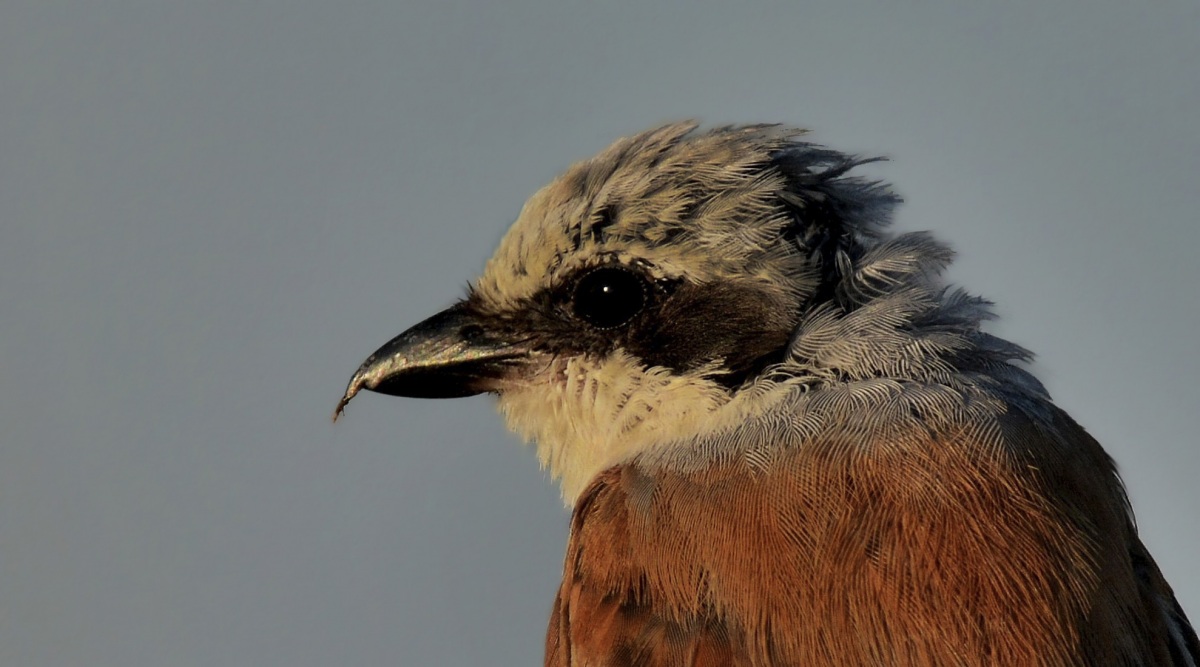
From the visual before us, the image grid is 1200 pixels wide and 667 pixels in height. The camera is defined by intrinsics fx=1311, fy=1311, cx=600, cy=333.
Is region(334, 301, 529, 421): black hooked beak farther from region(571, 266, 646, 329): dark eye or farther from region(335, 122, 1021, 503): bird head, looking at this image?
region(571, 266, 646, 329): dark eye

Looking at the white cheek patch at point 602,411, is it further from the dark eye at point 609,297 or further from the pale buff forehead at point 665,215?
the pale buff forehead at point 665,215

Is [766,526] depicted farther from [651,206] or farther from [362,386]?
[362,386]

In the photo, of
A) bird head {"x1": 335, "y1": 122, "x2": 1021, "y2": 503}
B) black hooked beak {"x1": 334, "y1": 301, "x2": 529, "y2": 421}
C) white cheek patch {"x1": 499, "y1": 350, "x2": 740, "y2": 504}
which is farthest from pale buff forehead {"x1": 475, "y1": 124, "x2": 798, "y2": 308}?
white cheek patch {"x1": 499, "y1": 350, "x2": 740, "y2": 504}

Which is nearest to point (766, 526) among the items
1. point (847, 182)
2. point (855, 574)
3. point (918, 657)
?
point (855, 574)

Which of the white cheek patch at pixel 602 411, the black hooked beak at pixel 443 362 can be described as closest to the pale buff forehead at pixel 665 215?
the black hooked beak at pixel 443 362

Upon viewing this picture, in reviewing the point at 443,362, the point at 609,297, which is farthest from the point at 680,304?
the point at 443,362

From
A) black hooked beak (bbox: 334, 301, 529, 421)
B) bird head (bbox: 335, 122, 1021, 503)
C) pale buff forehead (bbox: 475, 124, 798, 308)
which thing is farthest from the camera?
black hooked beak (bbox: 334, 301, 529, 421)

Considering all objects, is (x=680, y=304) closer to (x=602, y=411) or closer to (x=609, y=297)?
(x=609, y=297)
